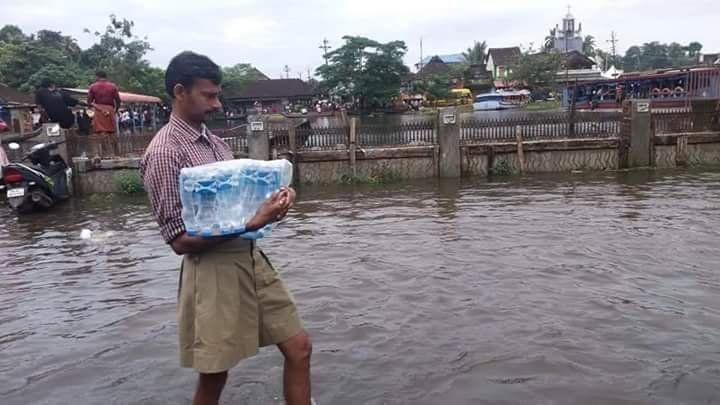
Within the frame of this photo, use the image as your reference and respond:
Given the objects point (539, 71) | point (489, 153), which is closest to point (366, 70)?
point (539, 71)

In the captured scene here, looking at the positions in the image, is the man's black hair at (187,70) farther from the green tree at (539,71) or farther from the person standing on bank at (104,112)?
the green tree at (539,71)

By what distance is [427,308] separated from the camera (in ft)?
17.5

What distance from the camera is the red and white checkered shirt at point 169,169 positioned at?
2629 millimetres

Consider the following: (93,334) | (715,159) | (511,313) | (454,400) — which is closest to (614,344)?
(511,313)

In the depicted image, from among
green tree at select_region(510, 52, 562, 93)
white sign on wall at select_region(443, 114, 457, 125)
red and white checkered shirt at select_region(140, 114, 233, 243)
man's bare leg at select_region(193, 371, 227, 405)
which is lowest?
man's bare leg at select_region(193, 371, 227, 405)

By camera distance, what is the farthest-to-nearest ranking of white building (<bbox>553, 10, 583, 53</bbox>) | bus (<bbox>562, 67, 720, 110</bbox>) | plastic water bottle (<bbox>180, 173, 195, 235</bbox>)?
white building (<bbox>553, 10, 583, 53</bbox>) → bus (<bbox>562, 67, 720, 110</bbox>) → plastic water bottle (<bbox>180, 173, 195, 235</bbox>)

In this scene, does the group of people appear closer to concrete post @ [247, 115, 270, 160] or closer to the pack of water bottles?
concrete post @ [247, 115, 270, 160]

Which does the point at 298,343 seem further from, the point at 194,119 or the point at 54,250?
the point at 54,250

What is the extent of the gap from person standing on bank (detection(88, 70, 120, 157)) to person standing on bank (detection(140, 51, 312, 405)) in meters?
11.3

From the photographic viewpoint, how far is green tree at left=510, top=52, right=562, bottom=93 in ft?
202

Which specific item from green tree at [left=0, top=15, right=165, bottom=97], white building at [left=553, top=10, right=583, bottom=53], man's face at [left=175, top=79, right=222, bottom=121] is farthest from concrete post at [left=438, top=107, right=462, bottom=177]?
white building at [left=553, top=10, right=583, bottom=53]

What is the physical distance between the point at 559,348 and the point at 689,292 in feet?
5.97

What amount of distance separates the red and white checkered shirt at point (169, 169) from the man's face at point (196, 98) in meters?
0.08

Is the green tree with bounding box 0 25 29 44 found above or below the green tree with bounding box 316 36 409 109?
above
